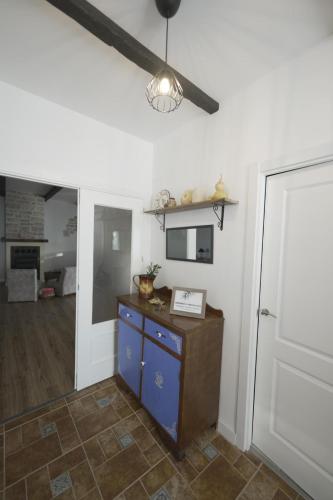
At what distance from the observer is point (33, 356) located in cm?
262

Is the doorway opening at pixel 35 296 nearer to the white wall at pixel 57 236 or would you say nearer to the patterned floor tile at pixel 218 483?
the white wall at pixel 57 236

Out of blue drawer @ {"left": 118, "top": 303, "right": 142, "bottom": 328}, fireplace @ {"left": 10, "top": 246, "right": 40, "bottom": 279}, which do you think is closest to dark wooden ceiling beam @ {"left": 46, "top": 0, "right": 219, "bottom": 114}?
blue drawer @ {"left": 118, "top": 303, "right": 142, "bottom": 328}

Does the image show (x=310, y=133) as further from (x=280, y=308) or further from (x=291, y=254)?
(x=280, y=308)

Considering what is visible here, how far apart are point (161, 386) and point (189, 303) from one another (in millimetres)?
665

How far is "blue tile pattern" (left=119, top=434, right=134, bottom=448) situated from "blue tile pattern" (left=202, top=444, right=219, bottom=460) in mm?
554

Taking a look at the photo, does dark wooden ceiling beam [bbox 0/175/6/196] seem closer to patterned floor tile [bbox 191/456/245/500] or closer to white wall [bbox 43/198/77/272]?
white wall [bbox 43/198/77/272]

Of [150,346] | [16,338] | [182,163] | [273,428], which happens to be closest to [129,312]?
[150,346]

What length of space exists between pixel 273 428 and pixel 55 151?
2.83 meters

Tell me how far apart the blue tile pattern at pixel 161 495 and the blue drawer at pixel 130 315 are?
1.00 meters

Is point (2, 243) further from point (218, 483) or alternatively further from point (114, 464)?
point (218, 483)

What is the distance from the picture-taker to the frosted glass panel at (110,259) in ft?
7.16

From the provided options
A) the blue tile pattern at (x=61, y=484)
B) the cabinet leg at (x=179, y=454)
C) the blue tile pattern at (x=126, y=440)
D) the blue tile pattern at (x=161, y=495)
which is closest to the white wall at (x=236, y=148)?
the cabinet leg at (x=179, y=454)

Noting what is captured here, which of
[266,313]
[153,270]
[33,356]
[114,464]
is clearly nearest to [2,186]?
[33,356]

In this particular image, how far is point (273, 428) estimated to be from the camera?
4.80ft
